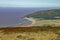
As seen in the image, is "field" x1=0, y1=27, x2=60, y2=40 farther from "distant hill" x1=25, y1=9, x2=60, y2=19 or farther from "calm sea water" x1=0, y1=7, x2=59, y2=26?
"distant hill" x1=25, y1=9, x2=60, y2=19

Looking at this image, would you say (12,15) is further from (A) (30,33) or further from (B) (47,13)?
(B) (47,13)

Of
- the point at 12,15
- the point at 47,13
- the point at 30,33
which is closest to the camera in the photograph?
the point at 30,33

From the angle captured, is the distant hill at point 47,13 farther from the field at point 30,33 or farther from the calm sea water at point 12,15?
the field at point 30,33

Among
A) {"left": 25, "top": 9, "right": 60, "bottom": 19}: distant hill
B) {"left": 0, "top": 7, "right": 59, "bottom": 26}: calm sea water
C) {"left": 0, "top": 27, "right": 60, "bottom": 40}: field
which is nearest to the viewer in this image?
{"left": 0, "top": 27, "right": 60, "bottom": 40}: field

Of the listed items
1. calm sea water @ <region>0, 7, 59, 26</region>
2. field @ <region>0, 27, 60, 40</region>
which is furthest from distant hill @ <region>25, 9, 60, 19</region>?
field @ <region>0, 27, 60, 40</region>

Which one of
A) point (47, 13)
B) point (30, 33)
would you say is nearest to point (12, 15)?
point (30, 33)

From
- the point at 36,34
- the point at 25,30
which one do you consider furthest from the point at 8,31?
the point at 36,34
